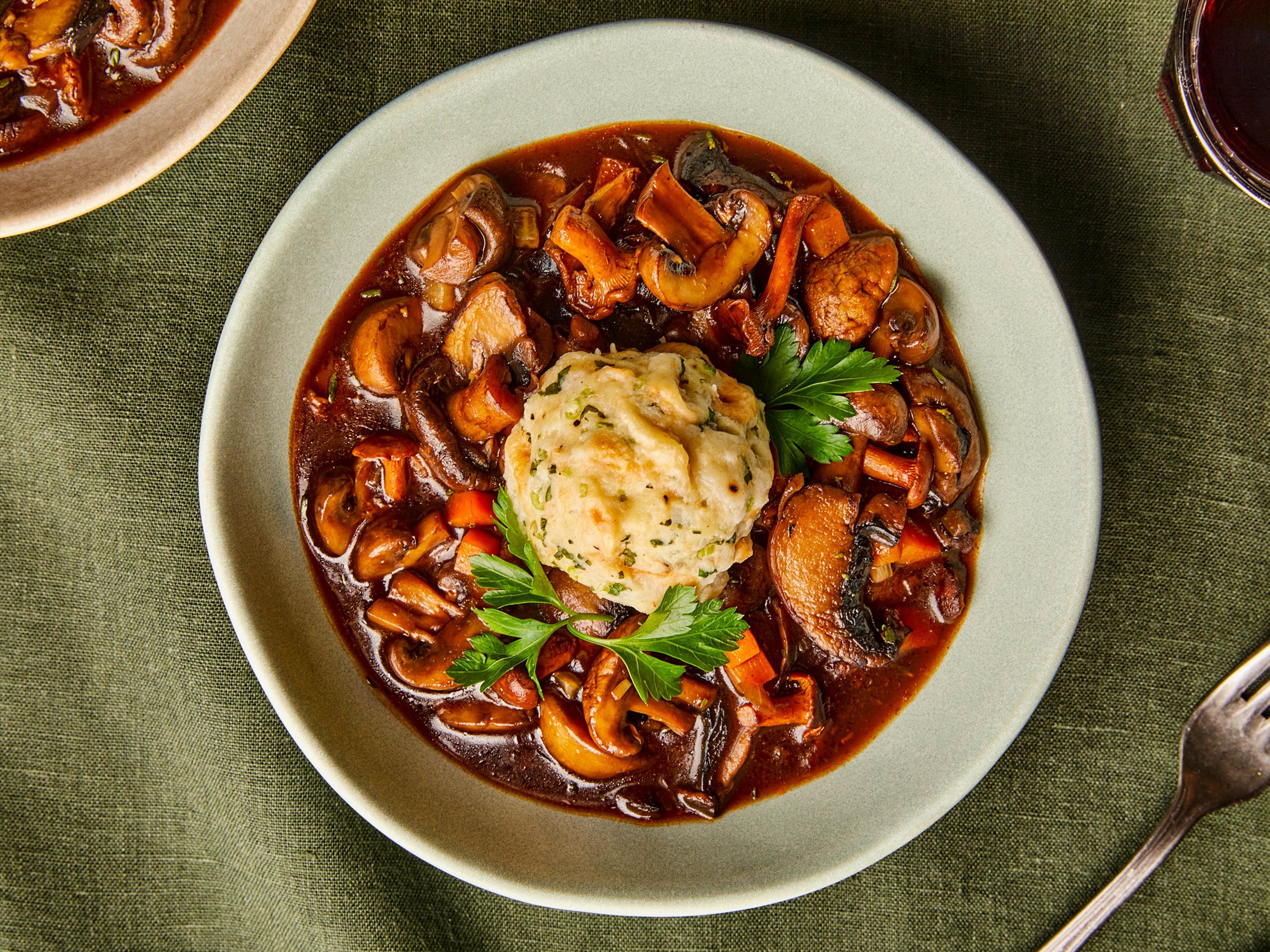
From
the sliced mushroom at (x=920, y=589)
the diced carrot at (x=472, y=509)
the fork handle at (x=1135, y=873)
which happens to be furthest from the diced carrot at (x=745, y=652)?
the fork handle at (x=1135, y=873)

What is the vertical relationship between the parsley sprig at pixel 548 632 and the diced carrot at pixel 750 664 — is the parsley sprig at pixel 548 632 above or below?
above

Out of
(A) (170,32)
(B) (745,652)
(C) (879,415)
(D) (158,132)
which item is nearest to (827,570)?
(B) (745,652)

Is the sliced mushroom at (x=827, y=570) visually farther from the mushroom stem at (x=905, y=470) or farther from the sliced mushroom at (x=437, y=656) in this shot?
the sliced mushroom at (x=437, y=656)

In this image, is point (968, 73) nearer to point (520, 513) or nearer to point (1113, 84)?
point (1113, 84)

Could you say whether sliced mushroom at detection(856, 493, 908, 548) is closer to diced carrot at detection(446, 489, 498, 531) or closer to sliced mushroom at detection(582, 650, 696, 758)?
sliced mushroom at detection(582, 650, 696, 758)

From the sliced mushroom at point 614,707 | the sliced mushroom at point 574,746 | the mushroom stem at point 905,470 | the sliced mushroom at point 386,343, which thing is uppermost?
the sliced mushroom at point 386,343

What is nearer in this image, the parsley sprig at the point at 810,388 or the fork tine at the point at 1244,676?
the parsley sprig at the point at 810,388

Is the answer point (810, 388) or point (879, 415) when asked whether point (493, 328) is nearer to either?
point (810, 388)

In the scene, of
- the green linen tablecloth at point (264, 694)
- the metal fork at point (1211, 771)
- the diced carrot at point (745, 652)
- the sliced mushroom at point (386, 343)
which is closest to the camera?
the sliced mushroom at point (386, 343)
